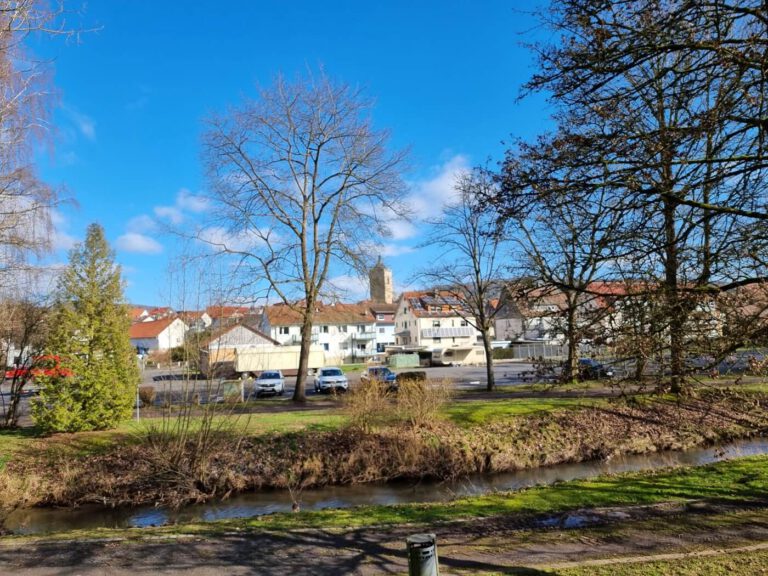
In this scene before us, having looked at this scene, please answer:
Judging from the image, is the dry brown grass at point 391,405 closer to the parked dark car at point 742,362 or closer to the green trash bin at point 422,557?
the parked dark car at point 742,362

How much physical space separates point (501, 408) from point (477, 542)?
41.3ft

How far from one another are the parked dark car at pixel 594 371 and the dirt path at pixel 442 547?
1.93m

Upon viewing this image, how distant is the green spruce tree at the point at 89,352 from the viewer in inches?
588

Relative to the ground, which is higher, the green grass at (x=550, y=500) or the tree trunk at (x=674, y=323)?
the tree trunk at (x=674, y=323)

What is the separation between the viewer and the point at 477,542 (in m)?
6.60

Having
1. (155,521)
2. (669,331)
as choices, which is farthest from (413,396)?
(669,331)

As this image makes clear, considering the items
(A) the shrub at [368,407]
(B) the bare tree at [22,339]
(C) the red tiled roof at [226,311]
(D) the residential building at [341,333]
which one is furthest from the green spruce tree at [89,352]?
(D) the residential building at [341,333]

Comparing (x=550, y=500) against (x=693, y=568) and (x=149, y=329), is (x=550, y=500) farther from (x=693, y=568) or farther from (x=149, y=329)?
(x=149, y=329)

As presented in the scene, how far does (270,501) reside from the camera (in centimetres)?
1291

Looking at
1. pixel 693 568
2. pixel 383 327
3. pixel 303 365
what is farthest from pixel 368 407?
pixel 383 327

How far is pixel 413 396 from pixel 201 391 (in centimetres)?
607

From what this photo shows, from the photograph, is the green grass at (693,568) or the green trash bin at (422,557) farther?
the green grass at (693,568)

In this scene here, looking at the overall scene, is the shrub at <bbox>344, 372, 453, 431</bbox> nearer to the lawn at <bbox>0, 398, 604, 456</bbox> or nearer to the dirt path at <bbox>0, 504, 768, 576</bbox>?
the lawn at <bbox>0, 398, 604, 456</bbox>

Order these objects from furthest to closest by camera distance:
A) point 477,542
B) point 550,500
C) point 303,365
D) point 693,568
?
point 303,365 < point 550,500 < point 477,542 < point 693,568
